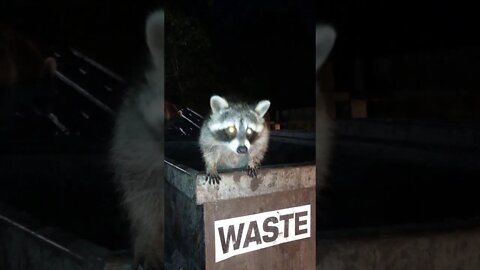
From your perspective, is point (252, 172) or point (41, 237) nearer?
point (252, 172)

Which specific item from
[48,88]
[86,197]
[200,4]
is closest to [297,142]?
[200,4]

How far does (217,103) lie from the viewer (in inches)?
80.1

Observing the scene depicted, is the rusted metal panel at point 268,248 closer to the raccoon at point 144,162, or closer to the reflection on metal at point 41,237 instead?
the raccoon at point 144,162

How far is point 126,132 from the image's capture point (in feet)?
8.70

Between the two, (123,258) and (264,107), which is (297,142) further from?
(123,258)

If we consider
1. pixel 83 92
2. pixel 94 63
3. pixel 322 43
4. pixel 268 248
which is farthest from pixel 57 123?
pixel 268 248

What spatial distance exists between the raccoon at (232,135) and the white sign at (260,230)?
0.22 metres

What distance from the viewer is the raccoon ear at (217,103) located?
2.01m

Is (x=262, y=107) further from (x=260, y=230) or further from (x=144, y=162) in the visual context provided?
(x=144, y=162)

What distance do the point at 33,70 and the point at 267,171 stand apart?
8.32 meters

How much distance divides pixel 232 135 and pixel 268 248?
1.95 feet

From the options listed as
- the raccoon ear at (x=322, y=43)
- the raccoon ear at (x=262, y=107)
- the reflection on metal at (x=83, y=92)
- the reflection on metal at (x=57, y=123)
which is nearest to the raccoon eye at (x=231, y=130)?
the raccoon ear at (x=262, y=107)

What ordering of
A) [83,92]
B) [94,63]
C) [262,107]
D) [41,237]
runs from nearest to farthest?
[262,107] < [41,237] < [94,63] < [83,92]

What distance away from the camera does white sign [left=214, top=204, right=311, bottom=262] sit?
2.15 meters
